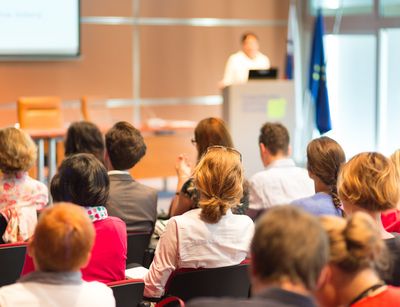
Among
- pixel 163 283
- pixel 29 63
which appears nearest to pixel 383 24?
pixel 29 63

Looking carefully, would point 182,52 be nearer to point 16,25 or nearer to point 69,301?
point 16,25

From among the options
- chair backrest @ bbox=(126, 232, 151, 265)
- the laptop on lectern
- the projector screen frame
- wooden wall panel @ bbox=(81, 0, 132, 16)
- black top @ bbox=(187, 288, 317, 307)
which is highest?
wooden wall panel @ bbox=(81, 0, 132, 16)

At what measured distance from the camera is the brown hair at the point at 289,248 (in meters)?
1.71

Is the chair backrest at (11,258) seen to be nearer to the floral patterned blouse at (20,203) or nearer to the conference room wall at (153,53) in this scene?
the floral patterned blouse at (20,203)

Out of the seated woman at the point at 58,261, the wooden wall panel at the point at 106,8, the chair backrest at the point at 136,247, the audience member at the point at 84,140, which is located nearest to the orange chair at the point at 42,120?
the wooden wall panel at the point at 106,8

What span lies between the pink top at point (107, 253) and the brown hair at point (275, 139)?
192 cm

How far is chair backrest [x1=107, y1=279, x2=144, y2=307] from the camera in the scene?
2.85m

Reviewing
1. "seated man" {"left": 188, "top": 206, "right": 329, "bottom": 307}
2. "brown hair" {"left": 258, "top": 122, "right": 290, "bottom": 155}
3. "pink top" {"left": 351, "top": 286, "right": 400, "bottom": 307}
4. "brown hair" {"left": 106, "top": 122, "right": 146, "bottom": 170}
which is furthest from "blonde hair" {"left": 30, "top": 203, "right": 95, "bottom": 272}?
"brown hair" {"left": 258, "top": 122, "right": 290, "bottom": 155}

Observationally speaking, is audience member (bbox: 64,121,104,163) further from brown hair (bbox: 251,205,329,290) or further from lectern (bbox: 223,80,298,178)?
brown hair (bbox: 251,205,329,290)

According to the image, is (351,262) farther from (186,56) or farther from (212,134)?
(186,56)

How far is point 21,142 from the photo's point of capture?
415 centimetres

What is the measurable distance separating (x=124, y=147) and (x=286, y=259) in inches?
105

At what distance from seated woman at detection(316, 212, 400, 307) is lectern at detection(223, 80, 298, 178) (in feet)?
18.8

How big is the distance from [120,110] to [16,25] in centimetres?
183
